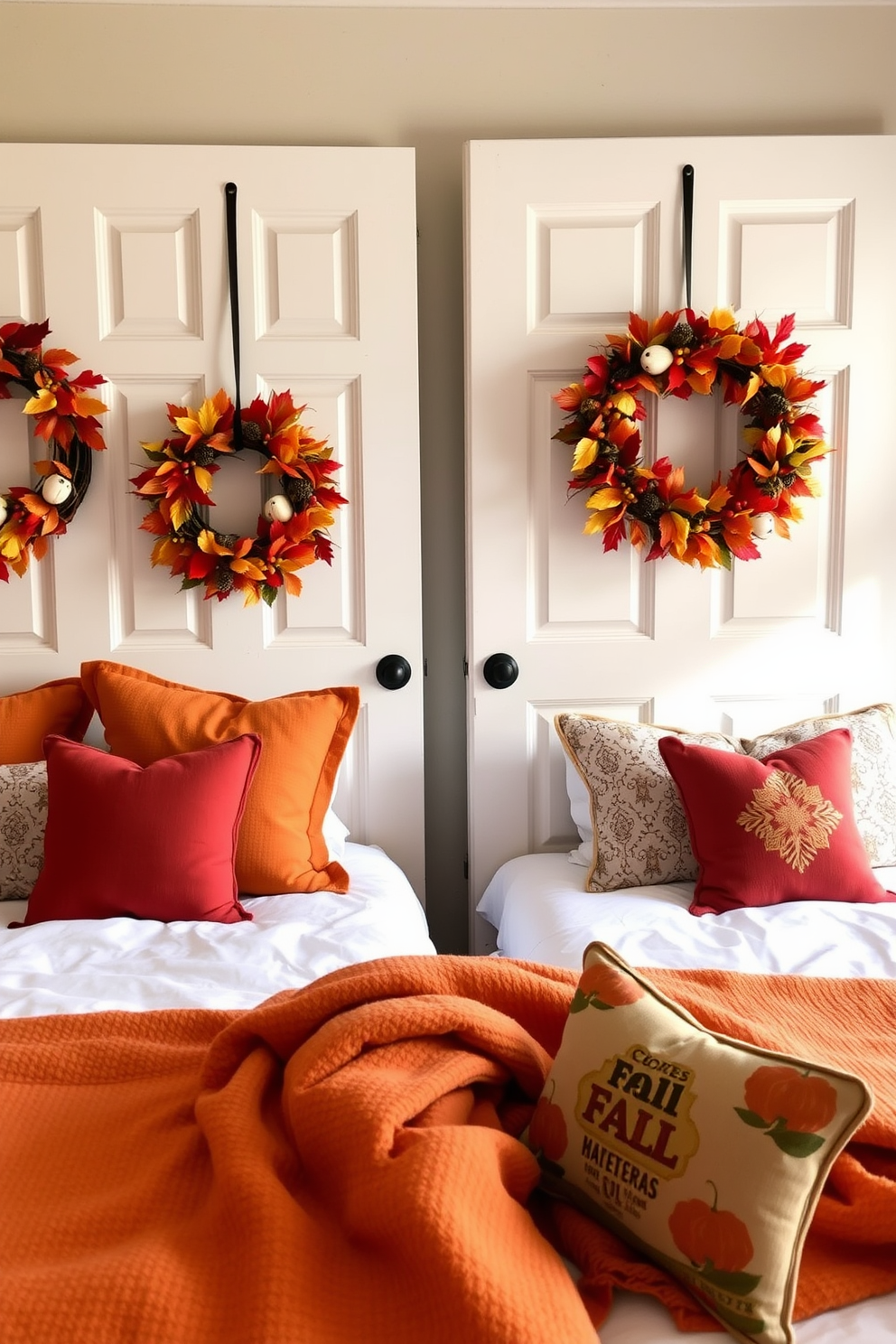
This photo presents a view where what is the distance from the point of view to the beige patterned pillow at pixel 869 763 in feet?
7.02

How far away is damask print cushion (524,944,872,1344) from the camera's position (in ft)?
2.79

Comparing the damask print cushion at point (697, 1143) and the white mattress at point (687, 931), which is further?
the white mattress at point (687, 931)

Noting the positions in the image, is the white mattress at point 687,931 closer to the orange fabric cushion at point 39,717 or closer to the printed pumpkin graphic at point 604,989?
the printed pumpkin graphic at point 604,989

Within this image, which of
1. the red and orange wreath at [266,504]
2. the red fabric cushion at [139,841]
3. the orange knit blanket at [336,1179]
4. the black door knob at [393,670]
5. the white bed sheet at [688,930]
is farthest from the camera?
the black door knob at [393,670]

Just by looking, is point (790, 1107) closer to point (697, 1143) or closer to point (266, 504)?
point (697, 1143)

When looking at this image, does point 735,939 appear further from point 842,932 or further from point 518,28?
point 518,28

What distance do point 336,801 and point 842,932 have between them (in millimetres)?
1178

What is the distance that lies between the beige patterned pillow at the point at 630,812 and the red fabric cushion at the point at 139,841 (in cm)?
75

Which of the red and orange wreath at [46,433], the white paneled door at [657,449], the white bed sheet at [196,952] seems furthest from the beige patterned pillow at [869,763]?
the red and orange wreath at [46,433]

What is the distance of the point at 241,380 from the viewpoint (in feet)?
7.70

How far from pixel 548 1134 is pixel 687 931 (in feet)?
2.89

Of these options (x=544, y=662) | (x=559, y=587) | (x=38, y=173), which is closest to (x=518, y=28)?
(x=38, y=173)

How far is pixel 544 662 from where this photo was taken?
2439 mm

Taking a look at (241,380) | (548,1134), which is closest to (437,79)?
(241,380)
